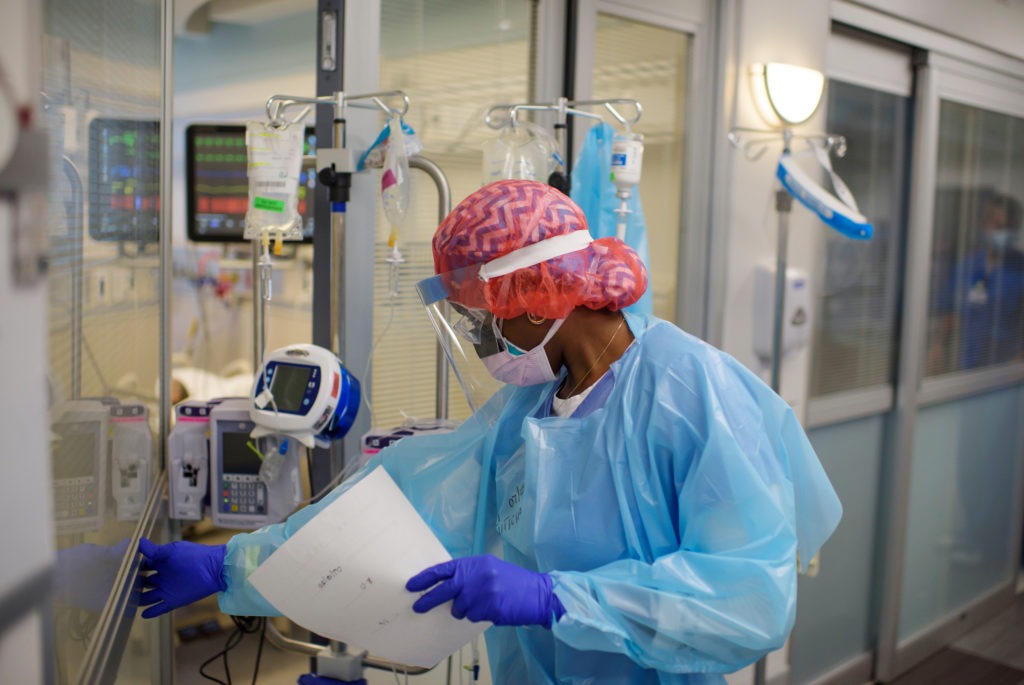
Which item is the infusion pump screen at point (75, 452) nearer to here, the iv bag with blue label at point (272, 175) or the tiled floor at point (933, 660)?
the iv bag with blue label at point (272, 175)

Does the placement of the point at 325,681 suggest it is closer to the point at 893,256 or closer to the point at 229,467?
the point at 229,467

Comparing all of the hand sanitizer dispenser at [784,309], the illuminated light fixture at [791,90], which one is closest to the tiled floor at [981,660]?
the hand sanitizer dispenser at [784,309]

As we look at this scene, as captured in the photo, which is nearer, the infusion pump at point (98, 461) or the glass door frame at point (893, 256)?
the infusion pump at point (98, 461)

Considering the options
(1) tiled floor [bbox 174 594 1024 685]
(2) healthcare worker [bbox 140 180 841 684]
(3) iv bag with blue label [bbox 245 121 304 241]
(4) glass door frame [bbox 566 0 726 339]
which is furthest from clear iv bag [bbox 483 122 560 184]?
(1) tiled floor [bbox 174 594 1024 685]

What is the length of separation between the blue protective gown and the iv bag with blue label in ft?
1.73

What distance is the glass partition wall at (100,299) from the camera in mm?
955

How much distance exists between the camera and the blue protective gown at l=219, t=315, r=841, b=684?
1275mm

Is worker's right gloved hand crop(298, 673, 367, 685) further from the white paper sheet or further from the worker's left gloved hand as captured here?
the worker's left gloved hand

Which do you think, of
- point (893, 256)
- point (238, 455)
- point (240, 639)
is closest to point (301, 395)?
point (238, 455)

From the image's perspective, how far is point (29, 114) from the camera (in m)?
0.59

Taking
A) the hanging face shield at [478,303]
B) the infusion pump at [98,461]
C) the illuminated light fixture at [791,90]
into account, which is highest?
the illuminated light fixture at [791,90]

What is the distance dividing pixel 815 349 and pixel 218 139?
90.5 inches

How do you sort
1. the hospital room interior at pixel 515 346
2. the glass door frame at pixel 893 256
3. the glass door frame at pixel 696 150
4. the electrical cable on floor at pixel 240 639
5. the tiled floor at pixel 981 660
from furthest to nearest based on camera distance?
the tiled floor at pixel 981 660 < the glass door frame at pixel 893 256 < the glass door frame at pixel 696 150 < the electrical cable on floor at pixel 240 639 < the hospital room interior at pixel 515 346

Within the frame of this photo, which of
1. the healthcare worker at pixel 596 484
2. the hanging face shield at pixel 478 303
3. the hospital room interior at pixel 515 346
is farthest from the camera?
the hanging face shield at pixel 478 303
